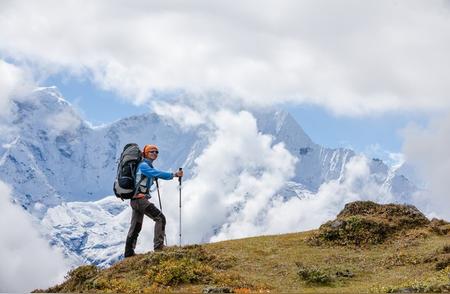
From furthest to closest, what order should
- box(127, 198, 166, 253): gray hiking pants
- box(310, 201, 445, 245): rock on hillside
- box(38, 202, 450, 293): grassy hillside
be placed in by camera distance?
box(310, 201, 445, 245): rock on hillside < box(127, 198, 166, 253): gray hiking pants < box(38, 202, 450, 293): grassy hillside

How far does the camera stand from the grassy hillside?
22.3 meters

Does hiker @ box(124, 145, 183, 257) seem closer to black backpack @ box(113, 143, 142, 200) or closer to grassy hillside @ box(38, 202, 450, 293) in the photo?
black backpack @ box(113, 143, 142, 200)

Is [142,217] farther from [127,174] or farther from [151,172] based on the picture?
[151,172]

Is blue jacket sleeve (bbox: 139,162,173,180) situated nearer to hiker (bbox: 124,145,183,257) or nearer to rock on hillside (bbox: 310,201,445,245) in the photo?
hiker (bbox: 124,145,183,257)

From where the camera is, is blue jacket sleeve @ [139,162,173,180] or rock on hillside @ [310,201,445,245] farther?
rock on hillside @ [310,201,445,245]

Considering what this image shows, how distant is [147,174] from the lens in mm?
26078

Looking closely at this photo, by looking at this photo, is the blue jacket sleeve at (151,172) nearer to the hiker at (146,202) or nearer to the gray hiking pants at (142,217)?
the hiker at (146,202)

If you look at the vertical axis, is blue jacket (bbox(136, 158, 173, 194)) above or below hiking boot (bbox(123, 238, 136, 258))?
above

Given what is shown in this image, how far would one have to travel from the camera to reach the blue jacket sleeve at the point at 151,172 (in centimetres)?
2589

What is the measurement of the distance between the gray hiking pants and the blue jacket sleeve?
1082 mm

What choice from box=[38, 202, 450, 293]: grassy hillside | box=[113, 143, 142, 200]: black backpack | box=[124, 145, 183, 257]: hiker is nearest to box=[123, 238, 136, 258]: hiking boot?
box=[124, 145, 183, 257]: hiker

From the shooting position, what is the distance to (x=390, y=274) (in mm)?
25156

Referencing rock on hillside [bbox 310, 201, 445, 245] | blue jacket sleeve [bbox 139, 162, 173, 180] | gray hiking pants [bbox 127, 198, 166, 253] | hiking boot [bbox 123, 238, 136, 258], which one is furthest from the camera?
rock on hillside [bbox 310, 201, 445, 245]

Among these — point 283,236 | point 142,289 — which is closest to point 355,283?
point 142,289
